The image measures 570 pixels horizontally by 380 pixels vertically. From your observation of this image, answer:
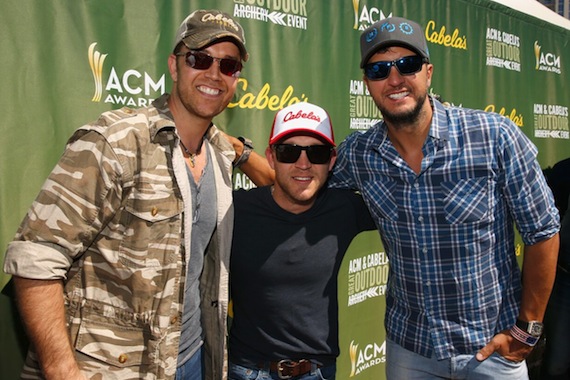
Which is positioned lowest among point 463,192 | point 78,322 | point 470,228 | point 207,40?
point 78,322

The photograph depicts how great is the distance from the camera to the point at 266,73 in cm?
312

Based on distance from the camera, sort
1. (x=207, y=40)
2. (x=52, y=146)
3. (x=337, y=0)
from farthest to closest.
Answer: (x=337, y=0), (x=52, y=146), (x=207, y=40)

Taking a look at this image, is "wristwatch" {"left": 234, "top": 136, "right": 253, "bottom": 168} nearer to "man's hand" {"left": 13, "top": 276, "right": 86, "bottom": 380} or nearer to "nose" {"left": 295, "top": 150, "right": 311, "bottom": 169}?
"nose" {"left": 295, "top": 150, "right": 311, "bottom": 169}

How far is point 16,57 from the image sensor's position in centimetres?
220

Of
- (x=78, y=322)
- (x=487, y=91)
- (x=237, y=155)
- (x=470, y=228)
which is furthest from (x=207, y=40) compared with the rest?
(x=487, y=91)

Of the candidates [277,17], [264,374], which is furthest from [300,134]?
[277,17]

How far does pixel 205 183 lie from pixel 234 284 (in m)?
0.44

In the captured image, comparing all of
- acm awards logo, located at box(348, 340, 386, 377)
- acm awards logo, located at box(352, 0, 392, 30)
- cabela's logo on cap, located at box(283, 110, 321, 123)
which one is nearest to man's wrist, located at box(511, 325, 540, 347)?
cabela's logo on cap, located at box(283, 110, 321, 123)

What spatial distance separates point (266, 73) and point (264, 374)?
1822 millimetres

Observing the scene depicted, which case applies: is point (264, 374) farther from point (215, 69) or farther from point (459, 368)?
point (215, 69)

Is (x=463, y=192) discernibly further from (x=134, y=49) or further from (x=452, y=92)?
(x=452, y=92)

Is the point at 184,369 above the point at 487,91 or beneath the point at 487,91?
beneath

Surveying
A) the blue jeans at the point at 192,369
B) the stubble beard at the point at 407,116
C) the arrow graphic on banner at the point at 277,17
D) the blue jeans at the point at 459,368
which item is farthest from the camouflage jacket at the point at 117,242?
the arrow graphic on banner at the point at 277,17

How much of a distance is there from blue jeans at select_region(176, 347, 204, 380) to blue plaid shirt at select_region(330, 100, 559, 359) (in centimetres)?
85
